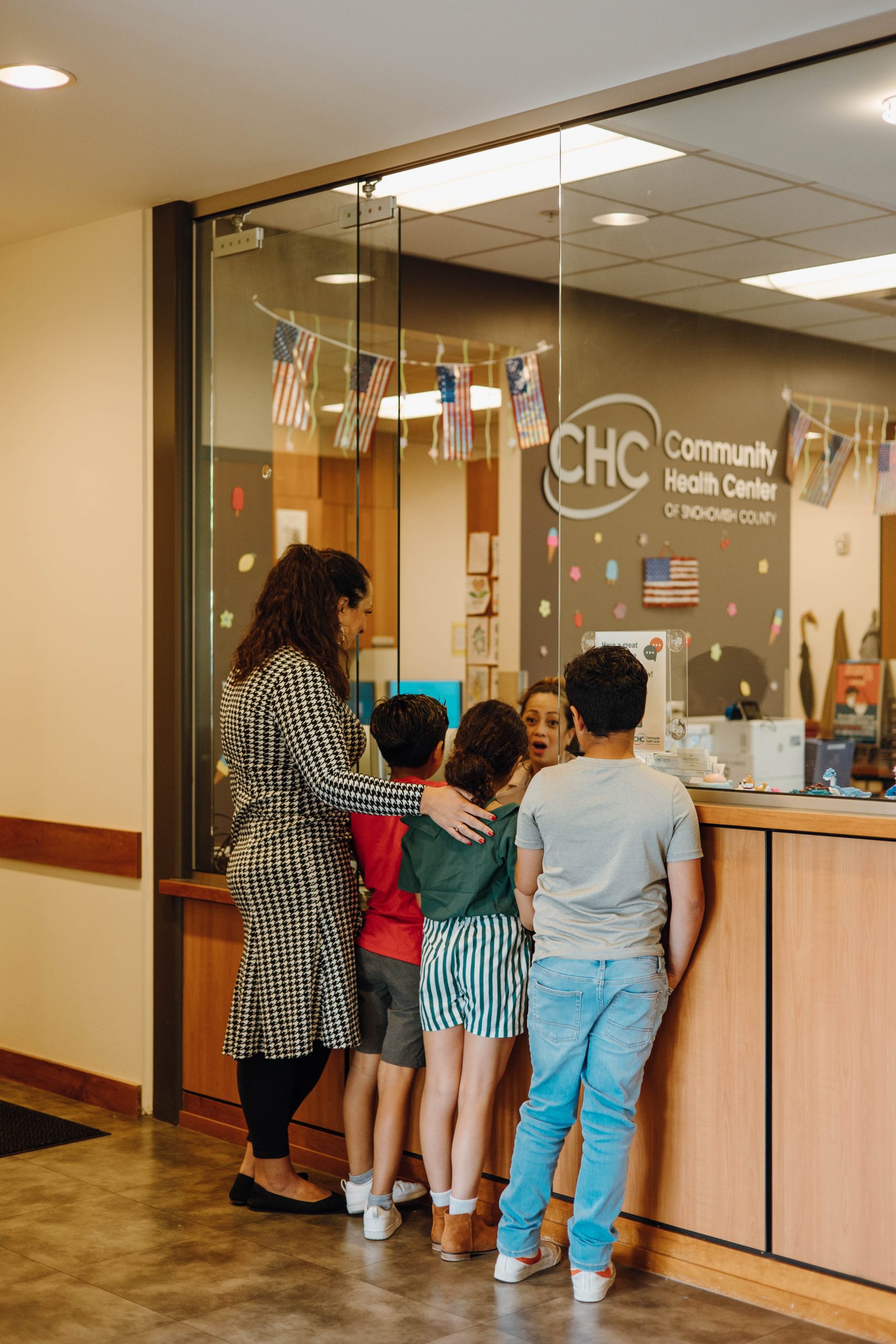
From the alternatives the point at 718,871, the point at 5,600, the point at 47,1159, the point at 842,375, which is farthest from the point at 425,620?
the point at 718,871

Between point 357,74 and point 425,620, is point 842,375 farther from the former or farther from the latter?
point 357,74

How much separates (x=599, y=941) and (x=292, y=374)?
219 centimetres

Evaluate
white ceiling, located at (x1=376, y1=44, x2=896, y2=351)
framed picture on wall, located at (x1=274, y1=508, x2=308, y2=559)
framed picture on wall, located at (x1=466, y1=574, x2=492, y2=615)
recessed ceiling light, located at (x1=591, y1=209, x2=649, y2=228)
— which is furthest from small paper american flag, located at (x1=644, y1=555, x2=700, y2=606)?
framed picture on wall, located at (x1=274, y1=508, x2=308, y2=559)

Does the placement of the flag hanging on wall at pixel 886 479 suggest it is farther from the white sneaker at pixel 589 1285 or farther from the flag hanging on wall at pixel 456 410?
the white sneaker at pixel 589 1285

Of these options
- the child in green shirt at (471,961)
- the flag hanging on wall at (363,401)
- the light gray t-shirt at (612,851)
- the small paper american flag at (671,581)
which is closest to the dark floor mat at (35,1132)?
the child in green shirt at (471,961)

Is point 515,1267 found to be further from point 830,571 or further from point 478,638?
point 830,571

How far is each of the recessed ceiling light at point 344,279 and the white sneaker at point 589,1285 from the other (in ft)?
8.62

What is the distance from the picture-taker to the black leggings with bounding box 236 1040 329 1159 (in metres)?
3.41

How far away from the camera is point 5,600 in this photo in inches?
192

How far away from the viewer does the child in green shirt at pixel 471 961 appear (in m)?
3.13

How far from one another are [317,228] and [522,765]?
1.70 meters

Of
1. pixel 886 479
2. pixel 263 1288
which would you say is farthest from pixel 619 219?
pixel 886 479

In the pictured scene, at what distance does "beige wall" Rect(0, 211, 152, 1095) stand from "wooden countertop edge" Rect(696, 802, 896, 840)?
204cm

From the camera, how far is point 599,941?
2.88m
